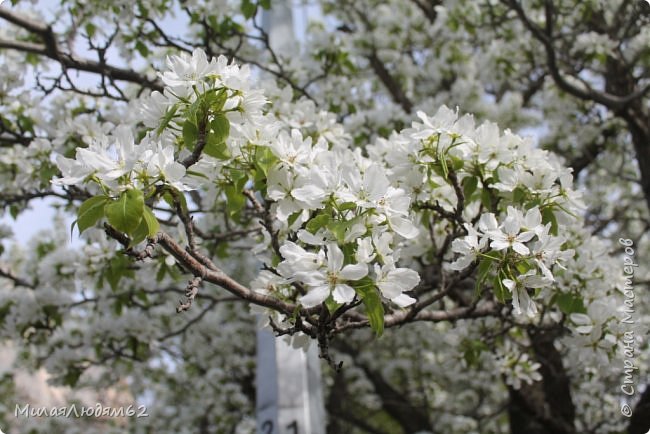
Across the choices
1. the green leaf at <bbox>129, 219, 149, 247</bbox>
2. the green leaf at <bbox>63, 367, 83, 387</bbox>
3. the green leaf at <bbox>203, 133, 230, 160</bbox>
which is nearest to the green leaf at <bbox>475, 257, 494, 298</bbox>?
the green leaf at <bbox>203, 133, 230, 160</bbox>

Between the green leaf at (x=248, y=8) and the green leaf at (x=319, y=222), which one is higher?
the green leaf at (x=248, y=8)

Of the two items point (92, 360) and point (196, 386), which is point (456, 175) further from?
point (196, 386)

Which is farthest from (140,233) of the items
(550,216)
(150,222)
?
(550,216)

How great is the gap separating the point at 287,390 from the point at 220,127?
6.92 feet

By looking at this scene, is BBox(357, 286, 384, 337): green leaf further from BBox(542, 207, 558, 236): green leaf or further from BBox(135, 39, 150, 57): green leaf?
BBox(135, 39, 150, 57): green leaf

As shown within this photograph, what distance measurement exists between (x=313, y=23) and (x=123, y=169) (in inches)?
191

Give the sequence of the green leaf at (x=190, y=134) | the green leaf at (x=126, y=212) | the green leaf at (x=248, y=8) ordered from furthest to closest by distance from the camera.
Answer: the green leaf at (x=248, y=8) → the green leaf at (x=190, y=134) → the green leaf at (x=126, y=212)

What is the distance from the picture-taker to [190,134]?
5.03 ft

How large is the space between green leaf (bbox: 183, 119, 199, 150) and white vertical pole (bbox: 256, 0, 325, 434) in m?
1.77

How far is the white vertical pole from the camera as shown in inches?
125

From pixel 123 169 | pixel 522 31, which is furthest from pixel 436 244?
pixel 522 31

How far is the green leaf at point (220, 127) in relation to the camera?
60.8 inches

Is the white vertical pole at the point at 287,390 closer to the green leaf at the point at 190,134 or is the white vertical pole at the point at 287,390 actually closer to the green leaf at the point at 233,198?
the green leaf at the point at 233,198

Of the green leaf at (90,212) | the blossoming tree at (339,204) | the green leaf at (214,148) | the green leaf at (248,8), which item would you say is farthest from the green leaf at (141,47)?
the green leaf at (90,212)
